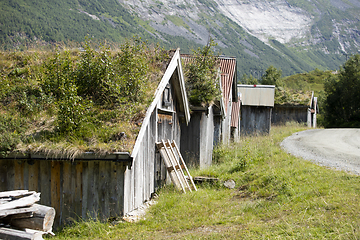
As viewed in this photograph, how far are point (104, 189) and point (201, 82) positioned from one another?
7274mm

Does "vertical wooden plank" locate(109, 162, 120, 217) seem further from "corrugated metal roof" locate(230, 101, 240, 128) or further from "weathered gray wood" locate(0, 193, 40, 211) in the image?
"corrugated metal roof" locate(230, 101, 240, 128)

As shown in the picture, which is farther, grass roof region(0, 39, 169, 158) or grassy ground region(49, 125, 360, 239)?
grass roof region(0, 39, 169, 158)

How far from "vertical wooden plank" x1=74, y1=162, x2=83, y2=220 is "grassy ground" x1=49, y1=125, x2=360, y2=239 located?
0.34 meters

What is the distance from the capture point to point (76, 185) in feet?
23.5

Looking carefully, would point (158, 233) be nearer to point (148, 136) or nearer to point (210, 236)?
point (210, 236)

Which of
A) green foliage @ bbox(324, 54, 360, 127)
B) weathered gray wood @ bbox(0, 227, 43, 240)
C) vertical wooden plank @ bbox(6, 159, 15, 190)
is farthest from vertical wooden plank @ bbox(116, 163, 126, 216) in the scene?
green foliage @ bbox(324, 54, 360, 127)

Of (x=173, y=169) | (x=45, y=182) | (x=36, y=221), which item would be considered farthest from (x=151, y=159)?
(x=36, y=221)

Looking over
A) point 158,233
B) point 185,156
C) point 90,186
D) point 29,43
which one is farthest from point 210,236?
point 29,43

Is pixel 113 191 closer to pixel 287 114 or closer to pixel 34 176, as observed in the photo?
pixel 34 176

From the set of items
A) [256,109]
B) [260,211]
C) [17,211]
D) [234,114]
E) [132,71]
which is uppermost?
[132,71]

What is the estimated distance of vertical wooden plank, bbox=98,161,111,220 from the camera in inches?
281

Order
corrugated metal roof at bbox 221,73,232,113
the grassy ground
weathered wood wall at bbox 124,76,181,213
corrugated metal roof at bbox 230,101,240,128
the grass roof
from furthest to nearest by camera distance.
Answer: corrugated metal roof at bbox 230,101,240,128 < corrugated metal roof at bbox 221,73,232,113 < weathered wood wall at bbox 124,76,181,213 < the grass roof < the grassy ground

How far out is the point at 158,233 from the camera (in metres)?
6.41

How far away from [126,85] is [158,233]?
4.38 metres
